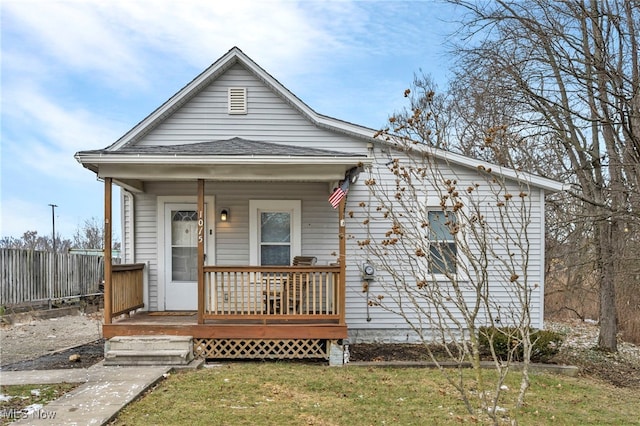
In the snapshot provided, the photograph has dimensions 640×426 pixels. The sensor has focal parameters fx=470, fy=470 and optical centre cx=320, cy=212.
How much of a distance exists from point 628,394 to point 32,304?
14.2 m

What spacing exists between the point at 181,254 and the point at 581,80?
8235 millimetres

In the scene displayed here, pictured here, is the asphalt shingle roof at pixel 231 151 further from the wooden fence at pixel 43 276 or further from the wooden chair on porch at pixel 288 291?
the wooden fence at pixel 43 276

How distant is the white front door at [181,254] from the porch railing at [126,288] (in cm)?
49

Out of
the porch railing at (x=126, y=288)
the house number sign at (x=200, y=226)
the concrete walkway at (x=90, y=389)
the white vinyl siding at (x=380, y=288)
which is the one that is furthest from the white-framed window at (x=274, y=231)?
the concrete walkway at (x=90, y=389)

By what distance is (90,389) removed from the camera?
5523mm

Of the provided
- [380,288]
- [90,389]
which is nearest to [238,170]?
[380,288]

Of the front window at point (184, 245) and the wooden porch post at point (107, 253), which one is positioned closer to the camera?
the wooden porch post at point (107, 253)

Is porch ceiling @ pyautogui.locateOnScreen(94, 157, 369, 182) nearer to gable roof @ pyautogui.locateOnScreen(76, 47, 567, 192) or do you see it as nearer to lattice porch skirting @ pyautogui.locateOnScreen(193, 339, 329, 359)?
gable roof @ pyautogui.locateOnScreen(76, 47, 567, 192)

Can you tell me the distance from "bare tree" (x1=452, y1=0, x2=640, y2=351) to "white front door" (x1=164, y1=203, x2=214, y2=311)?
606 cm

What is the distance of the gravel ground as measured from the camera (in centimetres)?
847

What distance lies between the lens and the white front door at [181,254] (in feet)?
28.8

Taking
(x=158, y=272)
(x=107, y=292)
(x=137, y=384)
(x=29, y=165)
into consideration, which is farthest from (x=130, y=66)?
(x=137, y=384)

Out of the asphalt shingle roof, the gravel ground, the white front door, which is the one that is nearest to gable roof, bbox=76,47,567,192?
the asphalt shingle roof

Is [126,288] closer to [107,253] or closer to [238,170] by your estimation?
[107,253]
